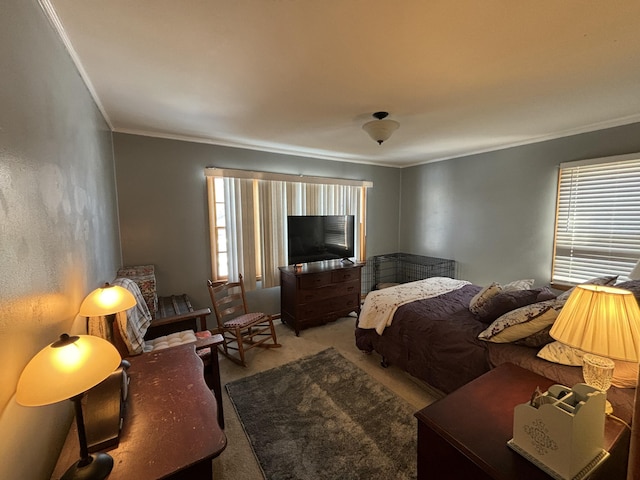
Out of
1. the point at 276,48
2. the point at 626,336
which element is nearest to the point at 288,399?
the point at 626,336

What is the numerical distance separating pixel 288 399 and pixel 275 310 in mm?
1762

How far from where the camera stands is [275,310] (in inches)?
156

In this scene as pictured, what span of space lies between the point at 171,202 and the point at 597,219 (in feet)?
15.2

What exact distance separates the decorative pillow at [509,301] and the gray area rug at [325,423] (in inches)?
38.0

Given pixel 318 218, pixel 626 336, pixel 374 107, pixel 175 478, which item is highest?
pixel 374 107

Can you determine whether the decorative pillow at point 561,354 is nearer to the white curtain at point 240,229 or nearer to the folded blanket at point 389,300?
the folded blanket at point 389,300

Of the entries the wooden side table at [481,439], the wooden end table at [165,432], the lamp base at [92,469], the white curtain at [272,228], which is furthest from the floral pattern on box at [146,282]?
the wooden side table at [481,439]

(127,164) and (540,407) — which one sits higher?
(127,164)

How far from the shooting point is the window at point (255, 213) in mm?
3408

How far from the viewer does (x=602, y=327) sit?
3.54 ft

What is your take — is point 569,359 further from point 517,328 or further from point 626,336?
point 626,336

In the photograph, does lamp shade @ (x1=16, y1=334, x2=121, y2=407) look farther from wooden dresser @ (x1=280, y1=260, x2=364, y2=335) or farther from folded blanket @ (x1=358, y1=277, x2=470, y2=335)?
wooden dresser @ (x1=280, y1=260, x2=364, y2=335)

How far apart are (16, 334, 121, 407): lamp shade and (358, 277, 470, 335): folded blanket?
7.25ft

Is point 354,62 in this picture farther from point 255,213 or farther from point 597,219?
point 597,219
